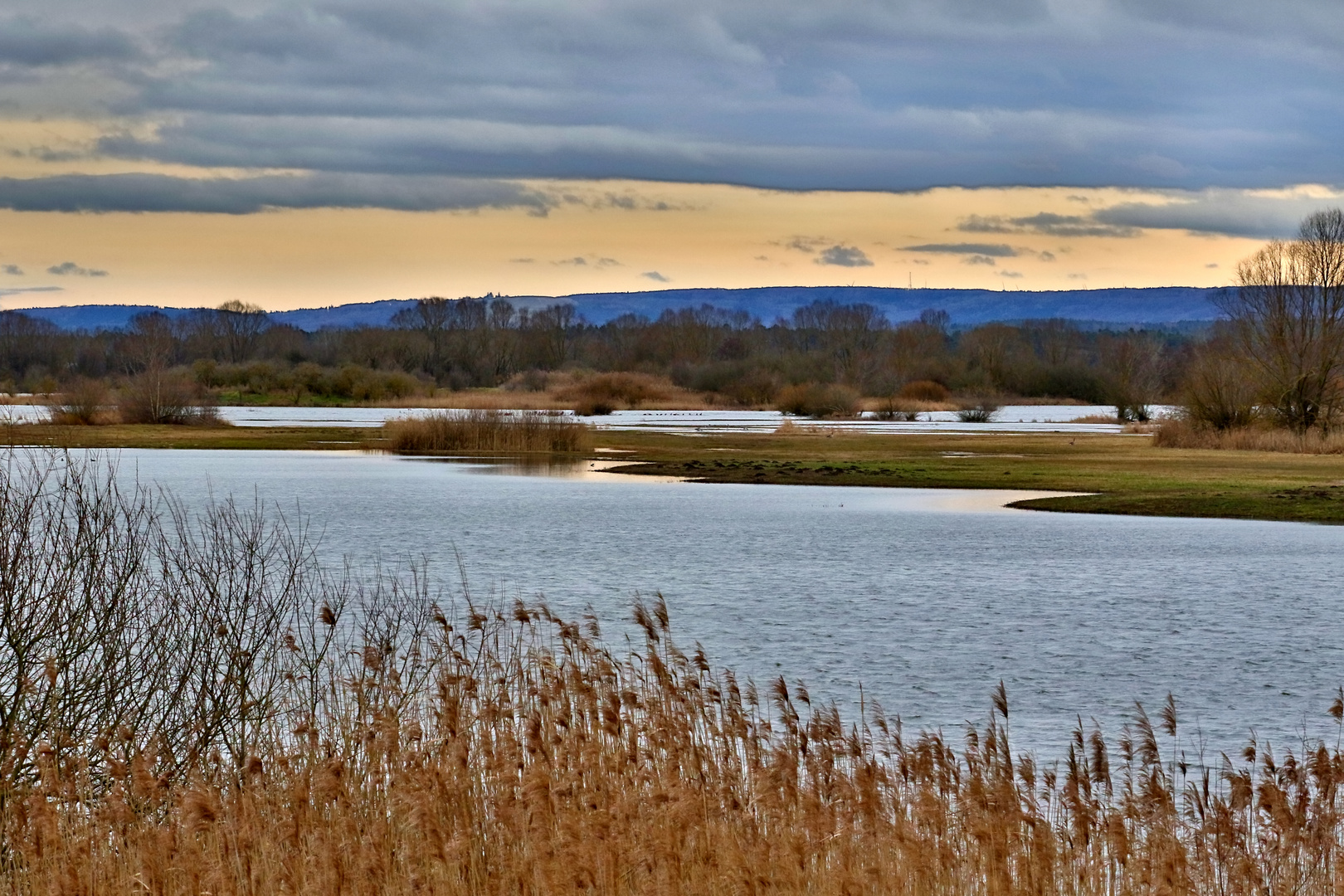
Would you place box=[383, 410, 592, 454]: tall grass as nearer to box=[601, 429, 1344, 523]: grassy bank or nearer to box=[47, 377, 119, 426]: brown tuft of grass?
box=[601, 429, 1344, 523]: grassy bank

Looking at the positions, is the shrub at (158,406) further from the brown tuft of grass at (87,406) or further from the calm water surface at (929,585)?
the calm water surface at (929,585)

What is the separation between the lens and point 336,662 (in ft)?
37.9

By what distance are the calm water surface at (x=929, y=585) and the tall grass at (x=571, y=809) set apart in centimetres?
264

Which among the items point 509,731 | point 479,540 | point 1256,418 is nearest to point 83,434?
point 479,540

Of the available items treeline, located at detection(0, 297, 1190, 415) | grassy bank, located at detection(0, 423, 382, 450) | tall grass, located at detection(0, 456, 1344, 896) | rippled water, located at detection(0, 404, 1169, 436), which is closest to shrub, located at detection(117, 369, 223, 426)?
grassy bank, located at detection(0, 423, 382, 450)

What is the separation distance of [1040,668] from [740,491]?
2093cm

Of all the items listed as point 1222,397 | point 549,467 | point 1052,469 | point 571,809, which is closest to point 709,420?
point 1222,397

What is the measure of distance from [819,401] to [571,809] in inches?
3254

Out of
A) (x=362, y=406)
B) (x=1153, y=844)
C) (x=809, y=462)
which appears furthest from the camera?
(x=362, y=406)

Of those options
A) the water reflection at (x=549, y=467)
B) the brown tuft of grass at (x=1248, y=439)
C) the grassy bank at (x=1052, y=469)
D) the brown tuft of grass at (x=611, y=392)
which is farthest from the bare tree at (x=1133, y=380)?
the water reflection at (x=549, y=467)

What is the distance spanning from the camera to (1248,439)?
53062 mm

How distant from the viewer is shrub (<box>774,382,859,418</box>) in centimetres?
8800

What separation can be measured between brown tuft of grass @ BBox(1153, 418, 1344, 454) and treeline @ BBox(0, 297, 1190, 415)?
28.4m

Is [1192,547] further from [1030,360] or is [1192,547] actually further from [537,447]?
[1030,360]
